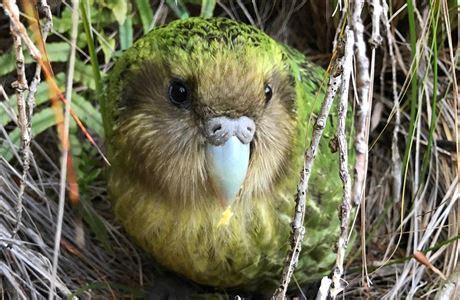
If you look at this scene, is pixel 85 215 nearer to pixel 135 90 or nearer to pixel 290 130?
pixel 135 90

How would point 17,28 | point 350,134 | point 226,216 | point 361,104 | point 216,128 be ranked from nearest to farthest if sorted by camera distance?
1. point 17,28
2. point 361,104
3. point 216,128
4. point 226,216
5. point 350,134

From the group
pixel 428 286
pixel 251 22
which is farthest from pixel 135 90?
pixel 428 286

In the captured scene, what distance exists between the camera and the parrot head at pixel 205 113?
5.22ft

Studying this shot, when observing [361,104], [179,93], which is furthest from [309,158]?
[179,93]

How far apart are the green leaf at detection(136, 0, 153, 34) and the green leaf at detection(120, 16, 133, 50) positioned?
0.14 feet

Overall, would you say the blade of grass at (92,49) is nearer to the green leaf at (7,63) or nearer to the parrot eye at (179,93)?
the parrot eye at (179,93)

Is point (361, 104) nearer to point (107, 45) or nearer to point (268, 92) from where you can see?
point (268, 92)

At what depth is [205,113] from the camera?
5.23 feet

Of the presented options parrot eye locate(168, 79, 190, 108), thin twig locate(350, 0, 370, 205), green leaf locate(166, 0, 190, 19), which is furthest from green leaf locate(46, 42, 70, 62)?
thin twig locate(350, 0, 370, 205)

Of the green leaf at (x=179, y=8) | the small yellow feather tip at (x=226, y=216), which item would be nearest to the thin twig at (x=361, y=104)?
the small yellow feather tip at (x=226, y=216)

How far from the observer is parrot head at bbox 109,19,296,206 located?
159cm

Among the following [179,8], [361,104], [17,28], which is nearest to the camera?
[17,28]

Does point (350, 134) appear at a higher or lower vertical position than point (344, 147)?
lower

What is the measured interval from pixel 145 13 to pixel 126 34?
0.29ft
